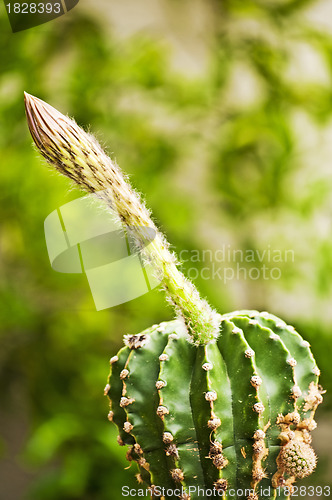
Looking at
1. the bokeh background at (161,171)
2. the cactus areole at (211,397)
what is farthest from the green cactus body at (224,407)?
the bokeh background at (161,171)

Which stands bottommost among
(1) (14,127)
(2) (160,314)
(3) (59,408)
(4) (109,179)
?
(3) (59,408)

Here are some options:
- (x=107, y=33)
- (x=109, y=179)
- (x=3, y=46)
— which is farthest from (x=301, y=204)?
(x=109, y=179)

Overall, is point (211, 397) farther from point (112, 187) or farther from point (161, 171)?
point (161, 171)

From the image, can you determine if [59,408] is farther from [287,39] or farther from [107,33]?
[287,39]

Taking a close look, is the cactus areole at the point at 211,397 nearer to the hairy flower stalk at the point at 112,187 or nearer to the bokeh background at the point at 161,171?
the hairy flower stalk at the point at 112,187

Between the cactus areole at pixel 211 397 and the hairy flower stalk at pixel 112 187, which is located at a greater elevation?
the hairy flower stalk at pixel 112 187

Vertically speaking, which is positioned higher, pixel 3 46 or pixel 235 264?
pixel 3 46

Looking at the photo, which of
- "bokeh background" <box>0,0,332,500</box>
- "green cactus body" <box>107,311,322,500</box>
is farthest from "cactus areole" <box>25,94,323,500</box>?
"bokeh background" <box>0,0,332,500</box>

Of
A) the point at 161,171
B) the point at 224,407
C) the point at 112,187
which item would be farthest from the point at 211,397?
the point at 161,171
